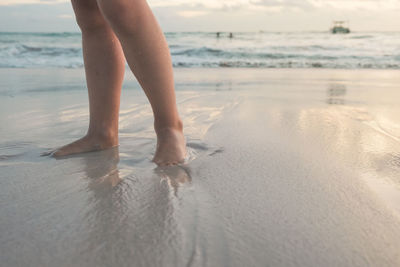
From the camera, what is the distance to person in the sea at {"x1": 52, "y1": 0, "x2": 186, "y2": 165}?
3.13 ft

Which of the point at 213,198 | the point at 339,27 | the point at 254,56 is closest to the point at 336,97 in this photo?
the point at 213,198

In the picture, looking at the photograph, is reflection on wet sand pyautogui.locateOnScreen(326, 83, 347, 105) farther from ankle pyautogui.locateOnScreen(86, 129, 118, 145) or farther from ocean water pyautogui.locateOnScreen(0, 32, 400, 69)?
ocean water pyautogui.locateOnScreen(0, 32, 400, 69)

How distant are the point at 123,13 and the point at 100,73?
1.09 feet

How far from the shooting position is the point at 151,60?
99cm

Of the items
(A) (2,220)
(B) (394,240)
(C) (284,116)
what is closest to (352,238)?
(B) (394,240)

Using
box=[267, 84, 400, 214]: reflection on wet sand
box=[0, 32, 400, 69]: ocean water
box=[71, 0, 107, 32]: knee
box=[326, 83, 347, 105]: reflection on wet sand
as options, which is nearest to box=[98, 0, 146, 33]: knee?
box=[71, 0, 107, 32]: knee

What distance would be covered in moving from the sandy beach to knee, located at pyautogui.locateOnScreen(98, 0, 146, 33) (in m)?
0.35

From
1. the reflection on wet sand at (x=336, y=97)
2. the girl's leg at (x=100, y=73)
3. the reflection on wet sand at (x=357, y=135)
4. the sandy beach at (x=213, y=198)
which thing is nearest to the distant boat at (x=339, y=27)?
the reflection on wet sand at (x=336, y=97)

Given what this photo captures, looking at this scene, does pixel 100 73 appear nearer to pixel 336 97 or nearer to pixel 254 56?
pixel 336 97

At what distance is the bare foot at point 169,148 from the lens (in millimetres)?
1025

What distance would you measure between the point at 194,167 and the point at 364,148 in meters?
0.53

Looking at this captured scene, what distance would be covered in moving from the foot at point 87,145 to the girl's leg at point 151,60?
0.74 feet

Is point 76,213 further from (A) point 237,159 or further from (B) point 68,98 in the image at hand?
(B) point 68,98

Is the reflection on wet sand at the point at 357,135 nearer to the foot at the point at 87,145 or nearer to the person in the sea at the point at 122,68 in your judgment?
the person in the sea at the point at 122,68
